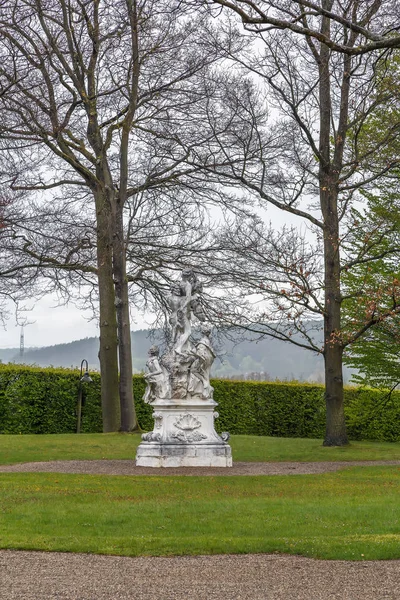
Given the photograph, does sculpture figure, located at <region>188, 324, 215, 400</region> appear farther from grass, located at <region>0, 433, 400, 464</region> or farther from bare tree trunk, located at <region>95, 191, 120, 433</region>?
bare tree trunk, located at <region>95, 191, 120, 433</region>

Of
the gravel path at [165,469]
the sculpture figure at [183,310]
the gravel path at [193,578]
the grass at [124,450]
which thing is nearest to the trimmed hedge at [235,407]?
the grass at [124,450]

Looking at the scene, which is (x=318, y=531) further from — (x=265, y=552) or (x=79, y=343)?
(x=79, y=343)

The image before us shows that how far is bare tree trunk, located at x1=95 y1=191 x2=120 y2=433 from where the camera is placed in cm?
2512

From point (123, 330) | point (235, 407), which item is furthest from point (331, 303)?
point (235, 407)

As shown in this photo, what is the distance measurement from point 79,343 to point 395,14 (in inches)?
1000

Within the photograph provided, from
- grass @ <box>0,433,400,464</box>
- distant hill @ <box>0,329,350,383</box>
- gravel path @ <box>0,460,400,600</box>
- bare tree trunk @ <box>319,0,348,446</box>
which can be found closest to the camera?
gravel path @ <box>0,460,400,600</box>

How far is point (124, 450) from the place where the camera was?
20281 mm

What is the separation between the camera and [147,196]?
1075 inches

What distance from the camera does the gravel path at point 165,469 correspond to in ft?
53.1

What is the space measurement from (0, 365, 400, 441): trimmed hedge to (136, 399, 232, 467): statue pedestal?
9912 mm

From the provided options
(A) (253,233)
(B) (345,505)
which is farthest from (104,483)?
(A) (253,233)

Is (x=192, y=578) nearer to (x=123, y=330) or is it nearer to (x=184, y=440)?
(x=184, y=440)

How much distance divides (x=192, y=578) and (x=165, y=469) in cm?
956

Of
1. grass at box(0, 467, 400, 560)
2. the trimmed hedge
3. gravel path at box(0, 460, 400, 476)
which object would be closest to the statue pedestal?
gravel path at box(0, 460, 400, 476)
